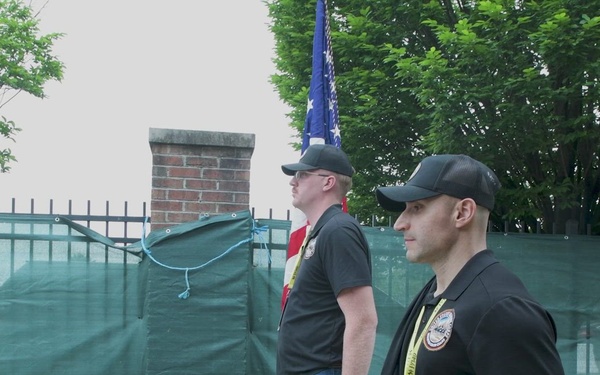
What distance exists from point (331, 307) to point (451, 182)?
1648 millimetres

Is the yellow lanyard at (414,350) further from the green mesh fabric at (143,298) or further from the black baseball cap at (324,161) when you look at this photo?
the green mesh fabric at (143,298)

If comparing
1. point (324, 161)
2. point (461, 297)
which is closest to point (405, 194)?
point (461, 297)

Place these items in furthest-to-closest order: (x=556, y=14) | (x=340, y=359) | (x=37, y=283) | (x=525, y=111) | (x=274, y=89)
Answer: (x=274, y=89) → (x=525, y=111) → (x=556, y=14) → (x=37, y=283) → (x=340, y=359)

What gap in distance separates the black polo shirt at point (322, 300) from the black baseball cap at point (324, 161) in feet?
1.31

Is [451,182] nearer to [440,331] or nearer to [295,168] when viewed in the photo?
[440,331]

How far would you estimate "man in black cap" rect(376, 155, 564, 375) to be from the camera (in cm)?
206

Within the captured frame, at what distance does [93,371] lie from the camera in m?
6.82

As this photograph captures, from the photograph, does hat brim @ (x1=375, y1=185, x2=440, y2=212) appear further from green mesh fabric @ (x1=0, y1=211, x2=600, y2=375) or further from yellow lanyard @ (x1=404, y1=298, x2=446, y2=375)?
green mesh fabric @ (x1=0, y1=211, x2=600, y2=375)

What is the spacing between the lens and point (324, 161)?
4.36 metres

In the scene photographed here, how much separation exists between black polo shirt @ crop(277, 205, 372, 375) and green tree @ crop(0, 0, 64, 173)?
15472 millimetres

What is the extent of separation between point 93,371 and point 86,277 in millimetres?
763

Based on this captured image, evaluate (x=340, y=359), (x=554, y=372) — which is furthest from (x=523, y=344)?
(x=340, y=359)

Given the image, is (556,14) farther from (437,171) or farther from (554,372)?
(554,372)

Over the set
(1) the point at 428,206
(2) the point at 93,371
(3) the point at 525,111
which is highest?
(3) the point at 525,111
